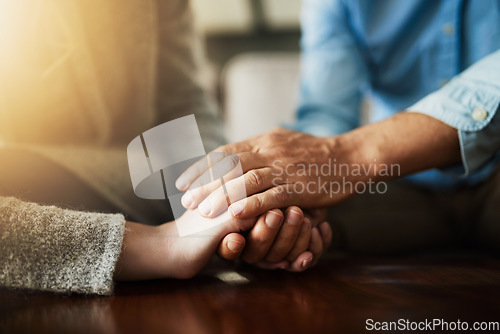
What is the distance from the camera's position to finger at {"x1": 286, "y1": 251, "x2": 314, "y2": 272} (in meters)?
0.41

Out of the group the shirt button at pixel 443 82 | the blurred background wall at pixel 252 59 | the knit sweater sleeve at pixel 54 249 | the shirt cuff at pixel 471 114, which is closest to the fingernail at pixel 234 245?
the knit sweater sleeve at pixel 54 249

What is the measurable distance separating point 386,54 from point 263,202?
54 cm

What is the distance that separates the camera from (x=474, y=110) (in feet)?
1.57

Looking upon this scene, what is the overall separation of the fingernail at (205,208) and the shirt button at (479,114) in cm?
36

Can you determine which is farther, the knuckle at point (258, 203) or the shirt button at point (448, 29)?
the shirt button at point (448, 29)

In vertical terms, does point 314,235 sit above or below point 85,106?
below

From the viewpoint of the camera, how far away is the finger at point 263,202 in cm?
38

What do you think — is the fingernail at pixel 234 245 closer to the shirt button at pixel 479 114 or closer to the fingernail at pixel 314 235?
the fingernail at pixel 314 235

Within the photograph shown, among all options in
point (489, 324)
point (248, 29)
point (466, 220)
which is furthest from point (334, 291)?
point (248, 29)

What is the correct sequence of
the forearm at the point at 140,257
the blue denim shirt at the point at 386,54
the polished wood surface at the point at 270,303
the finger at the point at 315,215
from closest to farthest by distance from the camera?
1. the polished wood surface at the point at 270,303
2. the forearm at the point at 140,257
3. the finger at the point at 315,215
4. the blue denim shirt at the point at 386,54

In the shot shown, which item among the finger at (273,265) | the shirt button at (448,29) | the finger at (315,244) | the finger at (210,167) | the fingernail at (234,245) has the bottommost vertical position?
the finger at (273,265)

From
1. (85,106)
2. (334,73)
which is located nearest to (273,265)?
(85,106)

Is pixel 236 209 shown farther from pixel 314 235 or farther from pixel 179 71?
pixel 179 71

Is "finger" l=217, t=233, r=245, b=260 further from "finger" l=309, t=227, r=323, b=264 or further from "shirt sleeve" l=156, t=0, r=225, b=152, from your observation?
"shirt sleeve" l=156, t=0, r=225, b=152
